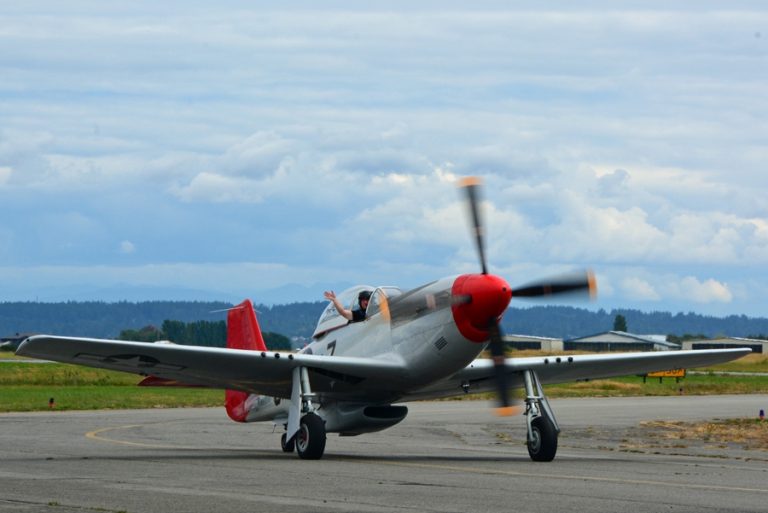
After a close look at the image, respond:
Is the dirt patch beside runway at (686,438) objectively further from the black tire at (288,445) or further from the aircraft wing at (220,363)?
the black tire at (288,445)

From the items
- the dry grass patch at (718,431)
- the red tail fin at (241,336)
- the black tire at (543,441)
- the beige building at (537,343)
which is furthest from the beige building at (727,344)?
the black tire at (543,441)

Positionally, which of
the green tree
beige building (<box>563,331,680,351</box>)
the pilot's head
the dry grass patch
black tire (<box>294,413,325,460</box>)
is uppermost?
the pilot's head

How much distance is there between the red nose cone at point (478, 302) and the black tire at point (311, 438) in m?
2.87

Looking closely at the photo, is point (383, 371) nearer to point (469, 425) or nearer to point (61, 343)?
point (61, 343)

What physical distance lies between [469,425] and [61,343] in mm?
15374

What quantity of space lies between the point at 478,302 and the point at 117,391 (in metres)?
38.8

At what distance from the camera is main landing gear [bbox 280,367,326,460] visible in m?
19.0

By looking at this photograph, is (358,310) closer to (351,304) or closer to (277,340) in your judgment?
(351,304)

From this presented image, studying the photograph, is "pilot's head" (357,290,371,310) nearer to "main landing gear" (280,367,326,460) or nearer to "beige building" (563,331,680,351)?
"main landing gear" (280,367,326,460)

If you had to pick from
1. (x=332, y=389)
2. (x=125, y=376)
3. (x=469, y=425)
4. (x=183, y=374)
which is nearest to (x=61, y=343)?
(x=183, y=374)

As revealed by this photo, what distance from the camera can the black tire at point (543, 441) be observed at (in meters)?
18.6

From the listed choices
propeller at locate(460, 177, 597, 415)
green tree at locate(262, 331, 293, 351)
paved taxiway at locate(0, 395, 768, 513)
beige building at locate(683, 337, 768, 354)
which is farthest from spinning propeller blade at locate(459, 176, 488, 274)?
beige building at locate(683, 337, 768, 354)

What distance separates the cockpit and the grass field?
1851cm

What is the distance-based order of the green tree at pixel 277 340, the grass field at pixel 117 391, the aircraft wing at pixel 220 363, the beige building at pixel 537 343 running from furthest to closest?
the beige building at pixel 537 343 < the green tree at pixel 277 340 < the grass field at pixel 117 391 < the aircraft wing at pixel 220 363
